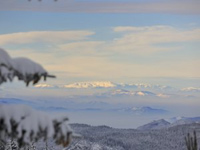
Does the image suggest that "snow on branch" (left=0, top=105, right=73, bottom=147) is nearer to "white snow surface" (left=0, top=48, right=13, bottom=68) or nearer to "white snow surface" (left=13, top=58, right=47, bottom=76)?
"white snow surface" (left=13, top=58, right=47, bottom=76)

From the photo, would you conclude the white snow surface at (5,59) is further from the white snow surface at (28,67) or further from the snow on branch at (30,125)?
the snow on branch at (30,125)

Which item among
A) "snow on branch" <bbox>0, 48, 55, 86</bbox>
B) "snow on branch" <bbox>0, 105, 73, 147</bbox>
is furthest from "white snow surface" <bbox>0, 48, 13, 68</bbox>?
"snow on branch" <bbox>0, 105, 73, 147</bbox>

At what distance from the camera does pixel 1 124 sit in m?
10.0

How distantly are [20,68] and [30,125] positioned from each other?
1220 millimetres

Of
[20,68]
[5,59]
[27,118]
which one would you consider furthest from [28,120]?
[5,59]

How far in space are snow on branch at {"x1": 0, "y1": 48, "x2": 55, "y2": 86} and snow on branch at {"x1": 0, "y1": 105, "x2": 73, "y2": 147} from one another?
704mm

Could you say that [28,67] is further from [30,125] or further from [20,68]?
[30,125]

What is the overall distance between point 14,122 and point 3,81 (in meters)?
0.90

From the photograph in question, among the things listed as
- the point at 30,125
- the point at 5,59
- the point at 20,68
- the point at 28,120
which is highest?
the point at 5,59

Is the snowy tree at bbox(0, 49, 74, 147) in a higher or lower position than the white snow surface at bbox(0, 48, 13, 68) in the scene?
lower

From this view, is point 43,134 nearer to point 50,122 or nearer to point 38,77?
point 50,122

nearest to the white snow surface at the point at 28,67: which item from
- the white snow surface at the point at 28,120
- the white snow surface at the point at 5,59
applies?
the white snow surface at the point at 5,59

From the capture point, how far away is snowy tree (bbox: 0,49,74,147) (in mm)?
9688

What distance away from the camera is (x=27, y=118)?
31.9 feet
